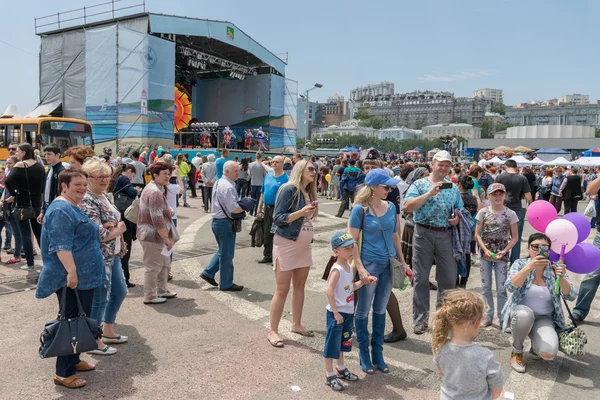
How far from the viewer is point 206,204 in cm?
1409

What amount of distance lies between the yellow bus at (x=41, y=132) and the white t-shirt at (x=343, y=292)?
17.4 meters

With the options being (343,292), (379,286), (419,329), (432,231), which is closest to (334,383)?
(343,292)

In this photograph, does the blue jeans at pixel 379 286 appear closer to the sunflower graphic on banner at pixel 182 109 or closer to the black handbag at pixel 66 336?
the black handbag at pixel 66 336

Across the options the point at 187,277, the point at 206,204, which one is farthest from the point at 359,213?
the point at 206,204

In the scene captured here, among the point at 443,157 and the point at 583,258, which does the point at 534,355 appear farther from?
the point at 443,157

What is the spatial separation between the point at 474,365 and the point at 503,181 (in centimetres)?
596

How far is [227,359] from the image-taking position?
418cm

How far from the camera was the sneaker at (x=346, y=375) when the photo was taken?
3.79 meters

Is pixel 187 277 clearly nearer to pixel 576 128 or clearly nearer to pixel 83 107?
pixel 83 107

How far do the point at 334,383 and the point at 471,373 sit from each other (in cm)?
146

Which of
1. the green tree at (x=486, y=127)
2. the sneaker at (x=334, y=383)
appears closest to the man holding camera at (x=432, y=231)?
the sneaker at (x=334, y=383)

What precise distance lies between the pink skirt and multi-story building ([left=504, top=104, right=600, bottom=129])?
192 metres

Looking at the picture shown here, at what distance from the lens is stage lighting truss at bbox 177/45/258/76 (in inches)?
1109

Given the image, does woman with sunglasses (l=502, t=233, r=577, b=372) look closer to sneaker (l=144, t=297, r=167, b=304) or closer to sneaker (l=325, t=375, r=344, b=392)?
sneaker (l=325, t=375, r=344, b=392)
